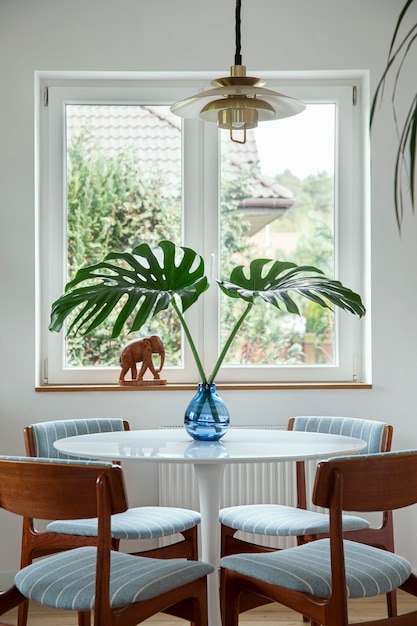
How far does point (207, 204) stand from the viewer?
163 inches

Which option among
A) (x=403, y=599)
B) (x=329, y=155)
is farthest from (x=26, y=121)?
(x=403, y=599)

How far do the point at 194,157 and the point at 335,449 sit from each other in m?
2.07

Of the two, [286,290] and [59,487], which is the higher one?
[286,290]

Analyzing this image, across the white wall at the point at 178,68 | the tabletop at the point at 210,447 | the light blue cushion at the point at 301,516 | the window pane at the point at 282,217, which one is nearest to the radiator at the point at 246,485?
the white wall at the point at 178,68

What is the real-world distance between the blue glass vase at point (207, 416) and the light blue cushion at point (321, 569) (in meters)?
0.52

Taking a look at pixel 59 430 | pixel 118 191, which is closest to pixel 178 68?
pixel 118 191

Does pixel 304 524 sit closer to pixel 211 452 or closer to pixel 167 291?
pixel 211 452

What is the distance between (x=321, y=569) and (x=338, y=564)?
0.51ft

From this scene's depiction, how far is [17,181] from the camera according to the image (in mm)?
3902

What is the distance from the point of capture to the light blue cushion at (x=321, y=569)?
A: 2.18 meters

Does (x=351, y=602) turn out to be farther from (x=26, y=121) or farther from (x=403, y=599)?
(x=26, y=121)

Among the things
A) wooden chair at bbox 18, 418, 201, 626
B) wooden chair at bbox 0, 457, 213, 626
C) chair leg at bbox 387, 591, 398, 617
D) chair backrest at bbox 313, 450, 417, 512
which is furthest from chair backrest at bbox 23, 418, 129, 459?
chair backrest at bbox 313, 450, 417, 512

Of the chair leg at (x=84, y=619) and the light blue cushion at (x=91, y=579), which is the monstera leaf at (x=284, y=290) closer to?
the light blue cushion at (x=91, y=579)

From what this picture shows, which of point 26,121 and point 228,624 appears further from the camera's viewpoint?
point 26,121
